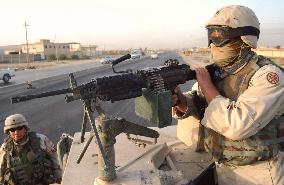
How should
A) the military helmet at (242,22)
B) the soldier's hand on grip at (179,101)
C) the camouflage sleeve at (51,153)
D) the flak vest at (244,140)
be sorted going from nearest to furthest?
the flak vest at (244,140) < the military helmet at (242,22) < the soldier's hand on grip at (179,101) < the camouflage sleeve at (51,153)

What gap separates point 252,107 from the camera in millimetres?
3158

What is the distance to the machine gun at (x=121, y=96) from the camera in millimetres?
3018

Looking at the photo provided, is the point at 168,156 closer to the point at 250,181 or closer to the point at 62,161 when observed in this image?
the point at 250,181

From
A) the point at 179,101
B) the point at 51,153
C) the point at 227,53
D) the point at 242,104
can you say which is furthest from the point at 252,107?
the point at 51,153

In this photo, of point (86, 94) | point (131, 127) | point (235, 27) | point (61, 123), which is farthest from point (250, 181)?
point (61, 123)

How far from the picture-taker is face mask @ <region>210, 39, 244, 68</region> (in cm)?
361

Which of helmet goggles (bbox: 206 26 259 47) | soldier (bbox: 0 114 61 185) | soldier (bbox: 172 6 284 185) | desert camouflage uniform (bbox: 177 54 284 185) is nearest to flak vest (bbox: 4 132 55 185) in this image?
soldier (bbox: 0 114 61 185)

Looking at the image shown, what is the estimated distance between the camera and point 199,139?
4.17 metres

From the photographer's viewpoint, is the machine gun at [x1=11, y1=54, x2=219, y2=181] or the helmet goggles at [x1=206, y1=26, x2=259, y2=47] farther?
the helmet goggles at [x1=206, y1=26, x2=259, y2=47]

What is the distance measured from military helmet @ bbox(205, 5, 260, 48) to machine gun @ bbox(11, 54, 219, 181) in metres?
0.55

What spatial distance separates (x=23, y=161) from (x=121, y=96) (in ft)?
→ 10.4

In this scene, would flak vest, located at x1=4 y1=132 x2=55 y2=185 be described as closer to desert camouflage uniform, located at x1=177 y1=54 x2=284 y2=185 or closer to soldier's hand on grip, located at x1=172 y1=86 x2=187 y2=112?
soldier's hand on grip, located at x1=172 y1=86 x2=187 y2=112

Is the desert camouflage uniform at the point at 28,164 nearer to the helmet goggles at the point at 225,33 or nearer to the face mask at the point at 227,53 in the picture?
the face mask at the point at 227,53

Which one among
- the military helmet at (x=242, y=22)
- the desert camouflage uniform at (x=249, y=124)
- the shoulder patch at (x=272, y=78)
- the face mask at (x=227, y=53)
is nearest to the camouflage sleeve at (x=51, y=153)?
the desert camouflage uniform at (x=249, y=124)
